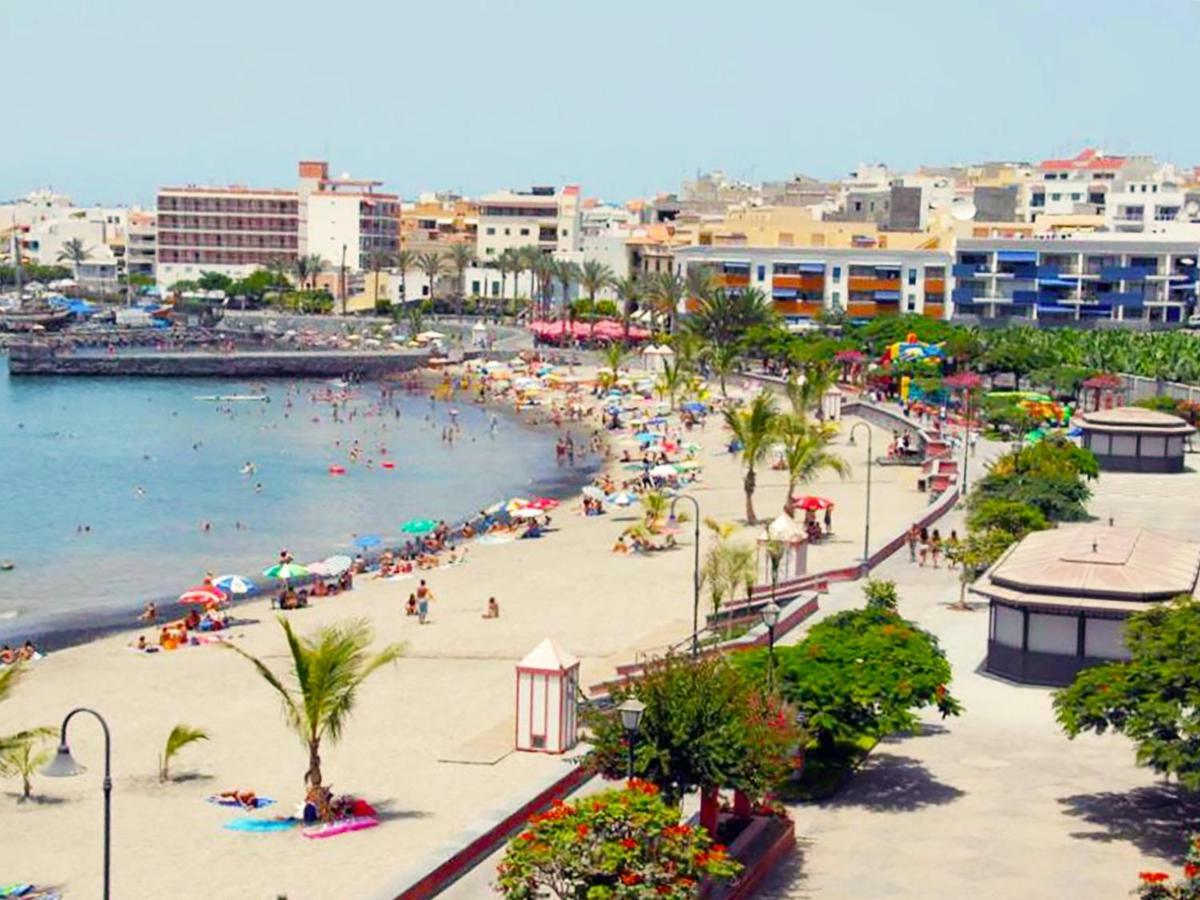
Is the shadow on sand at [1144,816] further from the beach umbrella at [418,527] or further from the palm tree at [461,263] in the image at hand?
the palm tree at [461,263]

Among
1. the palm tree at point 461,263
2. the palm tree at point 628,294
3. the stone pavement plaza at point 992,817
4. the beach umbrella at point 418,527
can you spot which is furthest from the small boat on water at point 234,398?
the stone pavement plaza at point 992,817

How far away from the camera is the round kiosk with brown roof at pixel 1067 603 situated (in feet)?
88.1

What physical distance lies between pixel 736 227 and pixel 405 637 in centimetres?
7707

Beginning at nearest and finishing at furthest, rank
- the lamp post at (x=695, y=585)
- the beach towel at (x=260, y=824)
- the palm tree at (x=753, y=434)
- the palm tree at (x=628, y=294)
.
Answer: the beach towel at (x=260, y=824)
the lamp post at (x=695, y=585)
the palm tree at (x=753, y=434)
the palm tree at (x=628, y=294)

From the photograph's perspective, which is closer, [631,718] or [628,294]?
[631,718]

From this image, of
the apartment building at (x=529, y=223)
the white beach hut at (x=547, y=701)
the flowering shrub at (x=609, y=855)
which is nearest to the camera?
the flowering shrub at (x=609, y=855)

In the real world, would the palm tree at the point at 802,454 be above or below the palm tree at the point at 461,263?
below

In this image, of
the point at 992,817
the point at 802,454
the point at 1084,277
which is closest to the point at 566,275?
the point at 1084,277

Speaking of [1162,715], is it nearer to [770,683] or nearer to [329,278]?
[770,683]

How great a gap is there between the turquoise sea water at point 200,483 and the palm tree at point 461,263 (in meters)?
38.1

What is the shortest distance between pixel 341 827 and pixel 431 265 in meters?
114

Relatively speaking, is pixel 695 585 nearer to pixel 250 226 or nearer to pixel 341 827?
pixel 341 827

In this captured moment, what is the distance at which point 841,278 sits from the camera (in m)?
102

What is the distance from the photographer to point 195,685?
32.9 m
